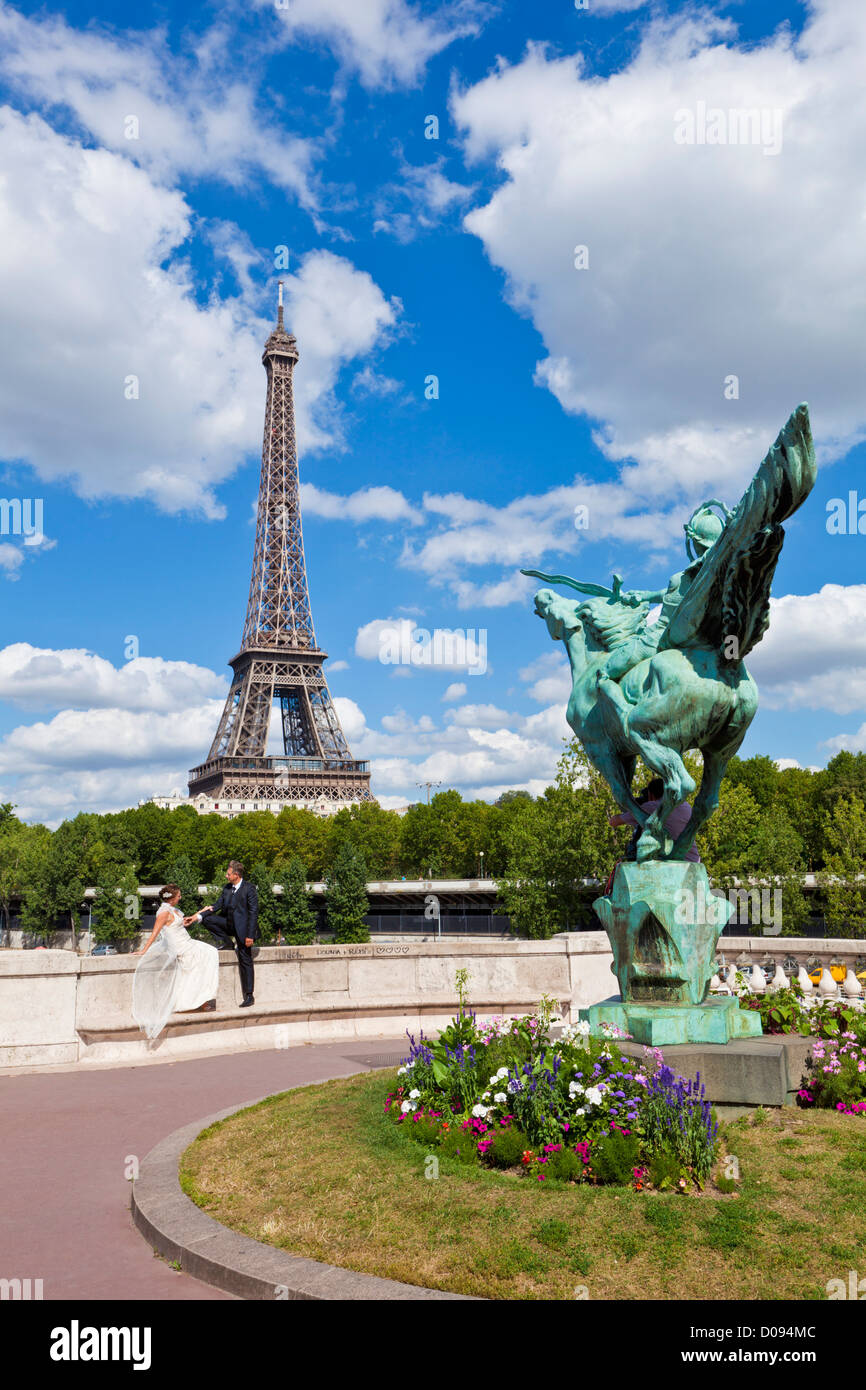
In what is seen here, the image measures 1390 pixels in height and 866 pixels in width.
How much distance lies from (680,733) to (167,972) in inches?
260

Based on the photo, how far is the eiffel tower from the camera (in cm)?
9156

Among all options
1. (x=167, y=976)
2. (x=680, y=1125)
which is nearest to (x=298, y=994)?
(x=167, y=976)

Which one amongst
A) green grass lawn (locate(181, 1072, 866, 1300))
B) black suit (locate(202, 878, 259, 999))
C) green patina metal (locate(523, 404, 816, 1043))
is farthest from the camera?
black suit (locate(202, 878, 259, 999))

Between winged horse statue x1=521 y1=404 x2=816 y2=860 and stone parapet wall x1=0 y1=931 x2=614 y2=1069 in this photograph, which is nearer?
winged horse statue x1=521 y1=404 x2=816 y2=860

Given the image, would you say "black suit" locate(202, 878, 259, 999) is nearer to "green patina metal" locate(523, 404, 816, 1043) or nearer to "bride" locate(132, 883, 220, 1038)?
"bride" locate(132, 883, 220, 1038)

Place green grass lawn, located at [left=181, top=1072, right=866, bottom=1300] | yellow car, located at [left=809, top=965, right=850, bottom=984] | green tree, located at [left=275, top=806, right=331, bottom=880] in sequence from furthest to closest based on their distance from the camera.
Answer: green tree, located at [left=275, top=806, right=331, bottom=880], yellow car, located at [left=809, top=965, right=850, bottom=984], green grass lawn, located at [left=181, top=1072, right=866, bottom=1300]

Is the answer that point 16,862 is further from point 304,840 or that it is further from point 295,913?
point 295,913

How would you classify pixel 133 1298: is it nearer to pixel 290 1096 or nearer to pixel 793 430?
pixel 290 1096

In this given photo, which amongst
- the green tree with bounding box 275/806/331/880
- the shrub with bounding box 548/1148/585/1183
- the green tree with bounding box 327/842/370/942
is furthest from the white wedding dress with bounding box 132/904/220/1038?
the green tree with bounding box 275/806/331/880

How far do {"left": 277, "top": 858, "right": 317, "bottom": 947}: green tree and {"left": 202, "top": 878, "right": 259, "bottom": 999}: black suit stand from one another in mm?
56063

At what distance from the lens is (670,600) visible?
9.41 metres

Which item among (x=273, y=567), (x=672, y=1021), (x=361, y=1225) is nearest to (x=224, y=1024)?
(x=672, y=1021)

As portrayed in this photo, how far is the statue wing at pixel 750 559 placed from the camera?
7.18m

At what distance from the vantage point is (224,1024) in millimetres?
12289
